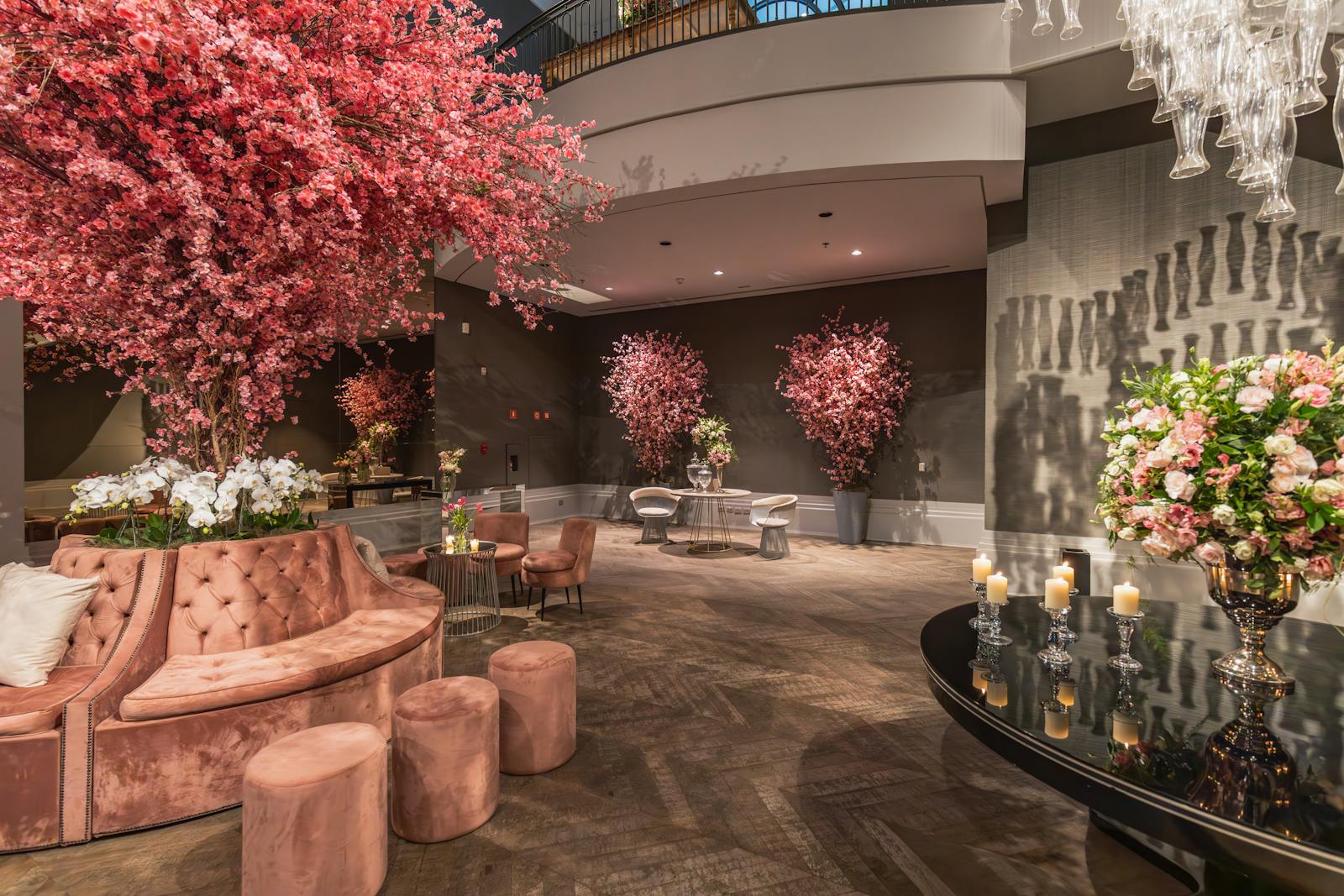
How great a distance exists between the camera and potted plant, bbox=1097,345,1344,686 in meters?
1.57

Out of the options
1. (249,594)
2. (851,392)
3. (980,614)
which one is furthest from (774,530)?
(249,594)

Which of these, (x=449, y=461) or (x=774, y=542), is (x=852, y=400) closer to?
(x=774, y=542)

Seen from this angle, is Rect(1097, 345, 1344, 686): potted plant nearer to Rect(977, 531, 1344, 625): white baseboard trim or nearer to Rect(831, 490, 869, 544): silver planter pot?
Rect(977, 531, 1344, 625): white baseboard trim

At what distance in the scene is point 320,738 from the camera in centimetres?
202

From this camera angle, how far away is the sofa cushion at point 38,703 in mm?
2160

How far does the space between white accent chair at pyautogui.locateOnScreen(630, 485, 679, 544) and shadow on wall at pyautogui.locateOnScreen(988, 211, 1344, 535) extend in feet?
13.7

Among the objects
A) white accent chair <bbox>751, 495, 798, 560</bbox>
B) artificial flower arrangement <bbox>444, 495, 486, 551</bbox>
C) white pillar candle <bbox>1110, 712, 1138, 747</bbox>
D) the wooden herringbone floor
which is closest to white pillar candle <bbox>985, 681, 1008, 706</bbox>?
white pillar candle <bbox>1110, 712, 1138, 747</bbox>

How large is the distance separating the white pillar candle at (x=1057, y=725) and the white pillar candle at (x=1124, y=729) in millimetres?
100

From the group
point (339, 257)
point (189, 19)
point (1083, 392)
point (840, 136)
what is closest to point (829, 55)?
point (840, 136)

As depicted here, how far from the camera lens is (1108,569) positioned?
4637 mm

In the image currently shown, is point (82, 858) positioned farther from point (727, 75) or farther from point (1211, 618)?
point (727, 75)

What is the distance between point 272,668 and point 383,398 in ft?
17.6

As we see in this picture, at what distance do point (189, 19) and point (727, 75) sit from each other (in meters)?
4.16

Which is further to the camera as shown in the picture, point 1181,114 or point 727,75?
point 727,75
